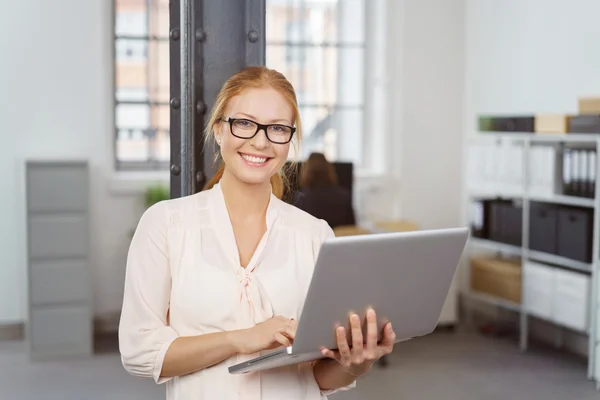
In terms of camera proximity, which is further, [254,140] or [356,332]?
[254,140]

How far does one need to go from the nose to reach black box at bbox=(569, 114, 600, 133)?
389 cm

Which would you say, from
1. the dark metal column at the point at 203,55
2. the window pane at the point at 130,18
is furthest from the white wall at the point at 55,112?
the dark metal column at the point at 203,55

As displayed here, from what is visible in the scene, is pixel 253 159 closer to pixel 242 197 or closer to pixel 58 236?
pixel 242 197

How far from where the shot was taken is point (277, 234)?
1.59 metres

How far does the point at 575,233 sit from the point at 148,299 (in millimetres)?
4128

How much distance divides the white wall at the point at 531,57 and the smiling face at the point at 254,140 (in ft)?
14.1

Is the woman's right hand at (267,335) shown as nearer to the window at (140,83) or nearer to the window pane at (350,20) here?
the window at (140,83)

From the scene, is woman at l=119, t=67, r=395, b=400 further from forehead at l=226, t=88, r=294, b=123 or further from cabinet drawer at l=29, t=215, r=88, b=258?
cabinet drawer at l=29, t=215, r=88, b=258

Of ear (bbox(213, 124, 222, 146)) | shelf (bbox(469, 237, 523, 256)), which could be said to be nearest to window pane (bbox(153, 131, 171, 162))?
shelf (bbox(469, 237, 523, 256))

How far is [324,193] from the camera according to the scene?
545cm

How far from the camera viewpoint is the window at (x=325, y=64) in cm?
662

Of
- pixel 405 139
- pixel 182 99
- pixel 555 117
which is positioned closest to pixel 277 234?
pixel 182 99

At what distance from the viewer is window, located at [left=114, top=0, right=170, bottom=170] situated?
6.29m

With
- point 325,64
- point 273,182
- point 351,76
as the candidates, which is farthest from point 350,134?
point 273,182
